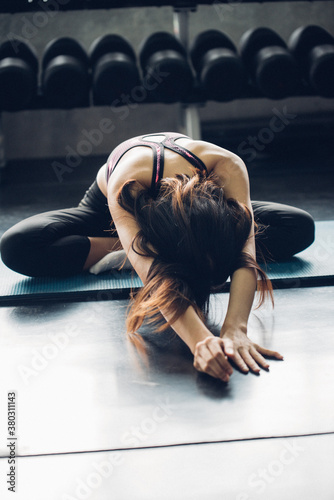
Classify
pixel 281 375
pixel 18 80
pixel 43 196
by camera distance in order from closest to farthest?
pixel 281 375
pixel 18 80
pixel 43 196

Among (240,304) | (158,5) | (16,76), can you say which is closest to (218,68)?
(158,5)

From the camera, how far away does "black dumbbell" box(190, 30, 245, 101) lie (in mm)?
3145

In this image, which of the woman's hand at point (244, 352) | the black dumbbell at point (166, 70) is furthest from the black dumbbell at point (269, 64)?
the woman's hand at point (244, 352)

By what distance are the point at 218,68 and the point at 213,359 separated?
7.53 ft

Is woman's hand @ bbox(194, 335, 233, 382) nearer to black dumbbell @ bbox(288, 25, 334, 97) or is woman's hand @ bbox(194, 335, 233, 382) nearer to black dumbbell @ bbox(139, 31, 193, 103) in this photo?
black dumbbell @ bbox(139, 31, 193, 103)

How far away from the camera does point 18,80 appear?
121 inches

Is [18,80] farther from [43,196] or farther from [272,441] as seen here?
[272,441]

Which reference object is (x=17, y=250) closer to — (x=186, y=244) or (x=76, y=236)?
(x=76, y=236)

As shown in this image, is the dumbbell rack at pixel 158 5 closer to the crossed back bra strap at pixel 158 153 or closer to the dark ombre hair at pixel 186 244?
the crossed back bra strap at pixel 158 153

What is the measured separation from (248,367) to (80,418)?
0.42 m

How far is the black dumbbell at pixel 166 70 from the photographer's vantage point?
10.2 ft

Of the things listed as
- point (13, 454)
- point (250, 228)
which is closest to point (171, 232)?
point (250, 228)

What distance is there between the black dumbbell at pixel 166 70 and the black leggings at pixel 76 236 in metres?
1.33

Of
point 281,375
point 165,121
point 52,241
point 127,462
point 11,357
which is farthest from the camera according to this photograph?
point 165,121
